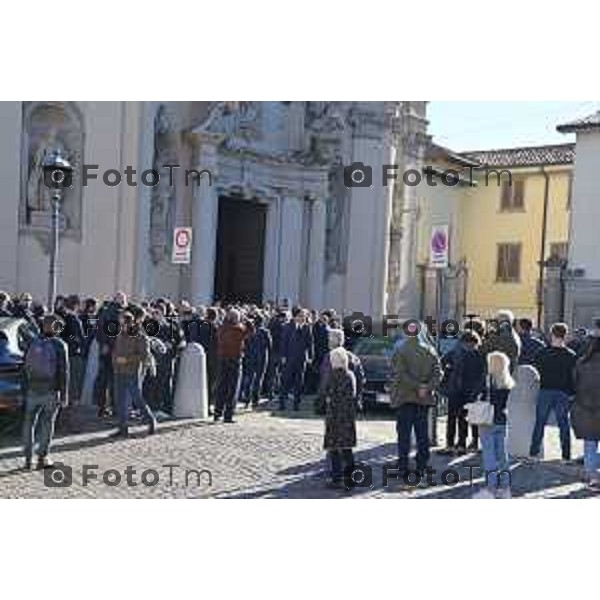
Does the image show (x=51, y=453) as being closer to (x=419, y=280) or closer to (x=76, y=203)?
(x=76, y=203)

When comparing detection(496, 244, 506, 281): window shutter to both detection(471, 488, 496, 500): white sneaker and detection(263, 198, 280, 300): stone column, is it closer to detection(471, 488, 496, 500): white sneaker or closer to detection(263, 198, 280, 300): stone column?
detection(263, 198, 280, 300): stone column

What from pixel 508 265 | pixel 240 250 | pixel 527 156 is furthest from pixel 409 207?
pixel 240 250

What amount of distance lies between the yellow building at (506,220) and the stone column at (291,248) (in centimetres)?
366

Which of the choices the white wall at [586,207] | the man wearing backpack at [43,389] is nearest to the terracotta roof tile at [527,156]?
the white wall at [586,207]

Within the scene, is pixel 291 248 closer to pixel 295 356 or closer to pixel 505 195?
pixel 505 195

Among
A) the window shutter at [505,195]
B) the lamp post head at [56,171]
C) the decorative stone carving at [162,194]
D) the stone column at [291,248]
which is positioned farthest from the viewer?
the window shutter at [505,195]

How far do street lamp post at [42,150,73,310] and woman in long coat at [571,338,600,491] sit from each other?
22.7ft

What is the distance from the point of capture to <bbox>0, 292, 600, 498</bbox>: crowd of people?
1002cm

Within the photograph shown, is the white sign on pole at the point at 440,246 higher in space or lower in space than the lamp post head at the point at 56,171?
lower

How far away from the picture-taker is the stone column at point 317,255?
24.1m

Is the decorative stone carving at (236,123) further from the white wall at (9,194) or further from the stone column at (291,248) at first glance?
the white wall at (9,194)

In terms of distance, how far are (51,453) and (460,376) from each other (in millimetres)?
4599
